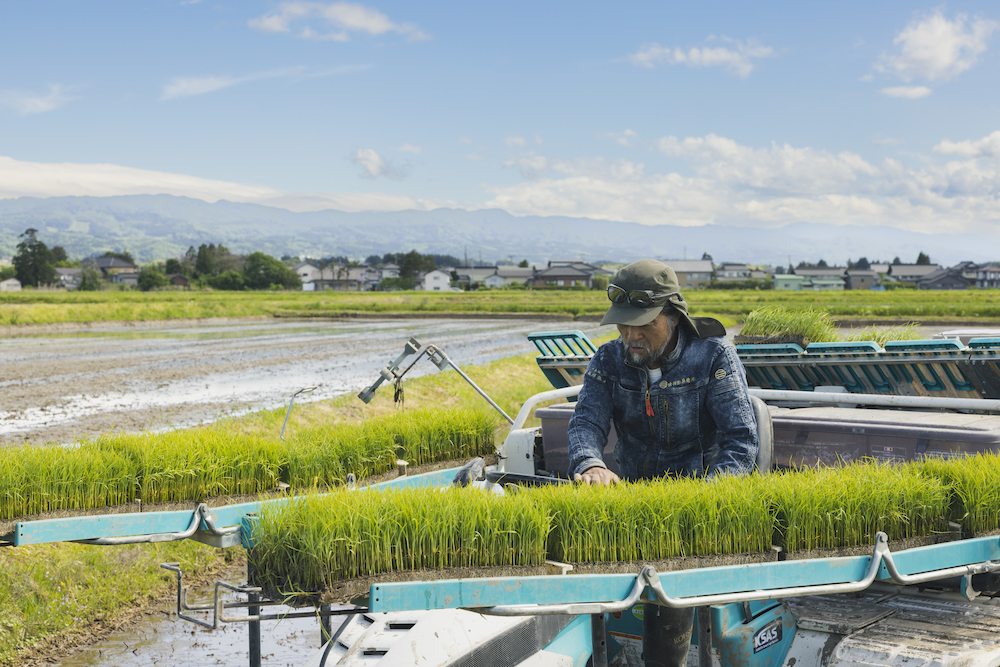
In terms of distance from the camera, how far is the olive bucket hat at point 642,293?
10.8 ft

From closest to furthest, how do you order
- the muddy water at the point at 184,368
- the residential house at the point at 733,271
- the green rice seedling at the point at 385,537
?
1. the green rice seedling at the point at 385,537
2. the muddy water at the point at 184,368
3. the residential house at the point at 733,271

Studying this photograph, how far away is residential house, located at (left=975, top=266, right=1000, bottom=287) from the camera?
142875mm

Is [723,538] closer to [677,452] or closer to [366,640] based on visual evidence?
[677,452]

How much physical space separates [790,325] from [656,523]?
32.2 feet

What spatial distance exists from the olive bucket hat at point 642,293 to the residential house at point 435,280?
485 ft

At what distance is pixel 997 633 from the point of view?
132 inches

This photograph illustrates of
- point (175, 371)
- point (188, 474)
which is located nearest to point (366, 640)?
point (188, 474)

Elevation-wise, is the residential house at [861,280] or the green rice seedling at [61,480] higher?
the residential house at [861,280]

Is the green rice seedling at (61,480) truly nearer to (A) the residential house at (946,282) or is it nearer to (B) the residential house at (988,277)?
(A) the residential house at (946,282)

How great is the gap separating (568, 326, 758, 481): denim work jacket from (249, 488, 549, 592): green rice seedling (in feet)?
2.17

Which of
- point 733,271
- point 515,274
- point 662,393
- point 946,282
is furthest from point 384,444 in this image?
point 733,271

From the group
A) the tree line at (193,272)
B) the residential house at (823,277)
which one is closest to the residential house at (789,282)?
Answer: the residential house at (823,277)

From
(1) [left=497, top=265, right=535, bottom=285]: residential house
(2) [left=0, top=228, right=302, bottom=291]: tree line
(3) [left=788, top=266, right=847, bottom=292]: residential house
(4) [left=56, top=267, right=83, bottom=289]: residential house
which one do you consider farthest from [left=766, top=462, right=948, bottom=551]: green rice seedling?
(4) [left=56, top=267, right=83, bottom=289]: residential house

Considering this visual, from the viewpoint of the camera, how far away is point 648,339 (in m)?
3.39
